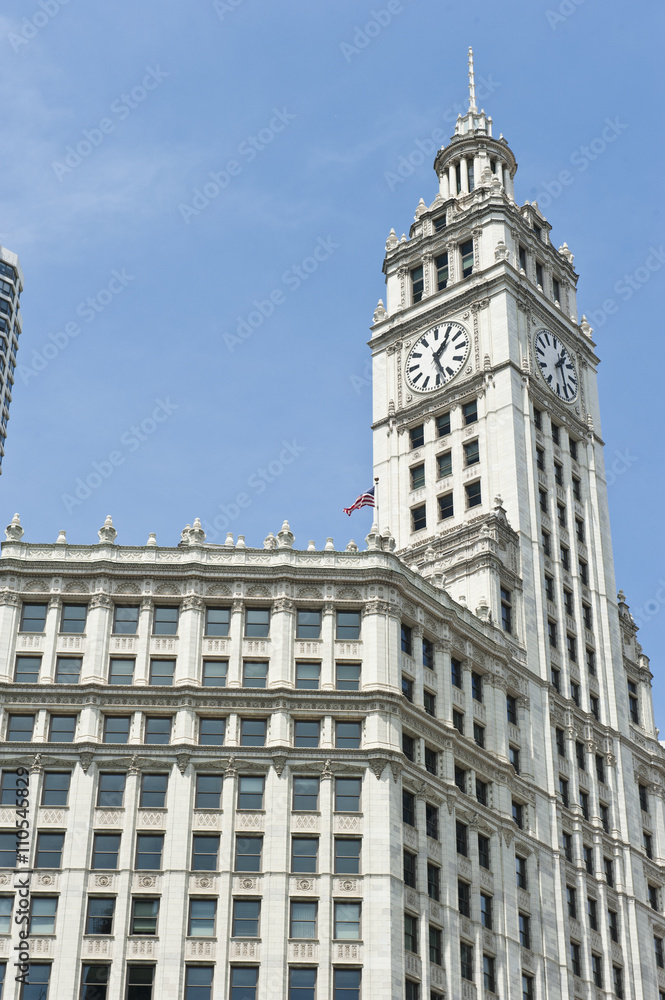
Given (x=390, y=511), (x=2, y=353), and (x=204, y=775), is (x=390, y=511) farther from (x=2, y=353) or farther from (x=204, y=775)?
(x=2, y=353)

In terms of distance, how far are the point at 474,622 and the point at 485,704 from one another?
16.8 ft

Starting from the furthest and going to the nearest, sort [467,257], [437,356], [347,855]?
[467,257] → [437,356] → [347,855]

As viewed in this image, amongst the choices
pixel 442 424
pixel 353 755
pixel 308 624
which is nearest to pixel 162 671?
pixel 308 624

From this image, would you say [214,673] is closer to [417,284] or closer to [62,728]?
[62,728]

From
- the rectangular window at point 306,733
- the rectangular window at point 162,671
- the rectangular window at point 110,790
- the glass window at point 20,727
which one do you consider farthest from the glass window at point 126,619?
the rectangular window at point 306,733

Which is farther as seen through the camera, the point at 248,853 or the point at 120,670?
the point at 120,670

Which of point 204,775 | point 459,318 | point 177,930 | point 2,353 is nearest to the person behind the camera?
point 177,930

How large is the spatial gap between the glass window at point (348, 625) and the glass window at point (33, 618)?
16097mm

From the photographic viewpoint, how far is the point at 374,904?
77938mm

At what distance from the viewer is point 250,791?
81.6 m

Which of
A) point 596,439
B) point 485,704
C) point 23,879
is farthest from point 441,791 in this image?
point 596,439

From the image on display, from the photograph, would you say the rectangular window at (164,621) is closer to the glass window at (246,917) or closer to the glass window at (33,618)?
the glass window at (33,618)

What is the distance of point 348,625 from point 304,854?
13.6m

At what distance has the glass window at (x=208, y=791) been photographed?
8100 cm
